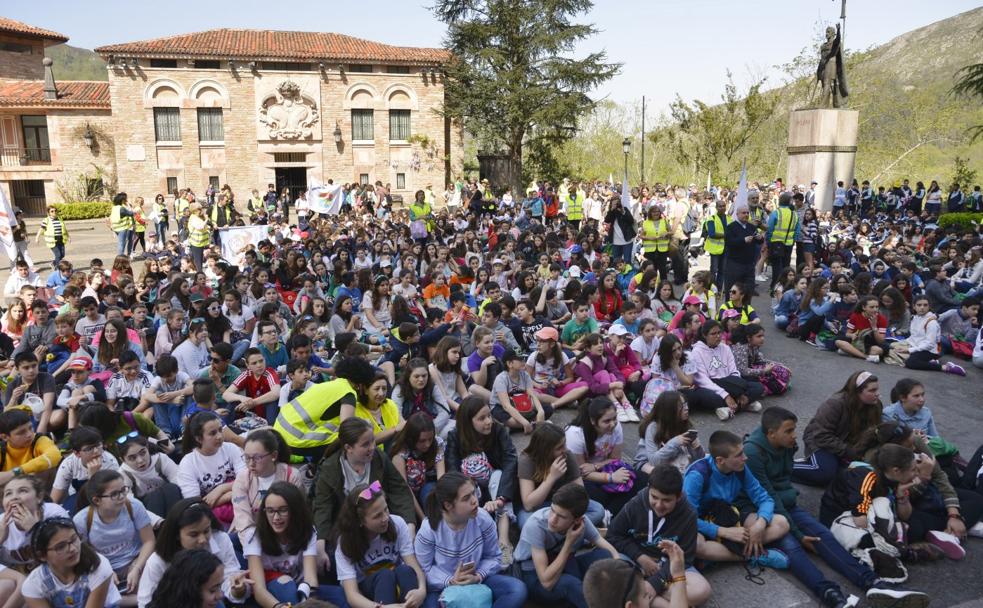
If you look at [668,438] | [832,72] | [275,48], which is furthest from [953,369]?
[275,48]

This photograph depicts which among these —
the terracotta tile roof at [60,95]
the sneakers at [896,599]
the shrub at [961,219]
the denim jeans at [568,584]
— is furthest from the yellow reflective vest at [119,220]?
the terracotta tile roof at [60,95]

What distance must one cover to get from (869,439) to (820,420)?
15.0 inches

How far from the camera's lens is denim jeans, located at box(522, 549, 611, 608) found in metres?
4.12

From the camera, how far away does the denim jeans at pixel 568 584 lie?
4.12 metres

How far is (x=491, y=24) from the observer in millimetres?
30703

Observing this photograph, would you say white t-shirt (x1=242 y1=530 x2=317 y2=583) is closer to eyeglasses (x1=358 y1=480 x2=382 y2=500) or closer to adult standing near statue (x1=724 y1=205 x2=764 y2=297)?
eyeglasses (x1=358 y1=480 x2=382 y2=500)

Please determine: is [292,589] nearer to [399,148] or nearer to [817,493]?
[817,493]

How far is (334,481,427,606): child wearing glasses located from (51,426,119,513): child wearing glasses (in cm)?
186

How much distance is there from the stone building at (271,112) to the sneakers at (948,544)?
26609 millimetres

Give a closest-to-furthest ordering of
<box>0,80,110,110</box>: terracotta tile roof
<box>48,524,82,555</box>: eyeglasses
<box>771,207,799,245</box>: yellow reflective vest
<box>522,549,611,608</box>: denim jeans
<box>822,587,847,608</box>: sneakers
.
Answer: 1. <box>48,524,82,555</box>: eyeglasses
2. <box>522,549,611,608</box>: denim jeans
3. <box>822,587,847,608</box>: sneakers
4. <box>771,207,799,245</box>: yellow reflective vest
5. <box>0,80,110,110</box>: terracotta tile roof

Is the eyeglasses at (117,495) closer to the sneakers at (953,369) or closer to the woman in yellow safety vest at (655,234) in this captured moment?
the sneakers at (953,369)

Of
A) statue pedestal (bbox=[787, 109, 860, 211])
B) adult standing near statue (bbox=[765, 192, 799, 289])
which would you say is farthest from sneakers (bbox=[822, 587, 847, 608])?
statue pedestal (bbox=[787, 109, 860, 211])

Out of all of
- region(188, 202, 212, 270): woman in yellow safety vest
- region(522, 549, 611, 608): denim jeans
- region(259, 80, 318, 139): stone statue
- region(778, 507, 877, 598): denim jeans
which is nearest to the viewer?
region(522, 549, 611, 608): denim jeans

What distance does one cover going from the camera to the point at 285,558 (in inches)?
165
